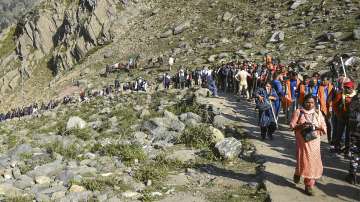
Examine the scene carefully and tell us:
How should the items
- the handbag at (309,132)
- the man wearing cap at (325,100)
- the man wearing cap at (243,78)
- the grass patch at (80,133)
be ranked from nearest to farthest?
the handbag at (309,132) → the man wearing cap at (325,100) → the grass patch at (80,133) → the man wearing cap at (243,78)

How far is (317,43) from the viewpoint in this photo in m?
30.8

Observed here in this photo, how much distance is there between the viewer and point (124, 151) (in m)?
12.4

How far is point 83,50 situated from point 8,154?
43206 millimetres

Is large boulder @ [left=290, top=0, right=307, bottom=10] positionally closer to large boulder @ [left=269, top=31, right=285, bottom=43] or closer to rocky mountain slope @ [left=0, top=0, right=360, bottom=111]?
rocky mountain slope @ [left=0, top=0, right=360, bottom=111]

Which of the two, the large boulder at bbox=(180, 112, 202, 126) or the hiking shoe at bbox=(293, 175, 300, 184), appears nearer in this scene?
the hiking shoe at bbox=(293, 175, 300, 184)

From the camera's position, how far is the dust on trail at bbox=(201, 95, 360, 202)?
8.76 meters

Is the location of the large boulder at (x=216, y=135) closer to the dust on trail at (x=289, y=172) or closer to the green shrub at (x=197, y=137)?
the green shrub at (x=197, y=137)

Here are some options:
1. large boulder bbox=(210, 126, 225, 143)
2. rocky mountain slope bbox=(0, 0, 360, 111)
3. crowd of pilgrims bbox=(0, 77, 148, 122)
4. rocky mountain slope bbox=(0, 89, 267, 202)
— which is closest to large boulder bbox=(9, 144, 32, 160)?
rocky mountain slope bbox=(0, 89, 267, 202)

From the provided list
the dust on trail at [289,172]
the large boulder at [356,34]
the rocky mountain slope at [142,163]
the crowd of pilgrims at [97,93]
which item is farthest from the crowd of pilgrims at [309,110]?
the crowd of pilgrims at [97,93]

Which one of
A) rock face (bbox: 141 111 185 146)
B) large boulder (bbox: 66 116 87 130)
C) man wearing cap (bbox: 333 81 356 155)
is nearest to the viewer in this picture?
man wearing cap (bbox: 333 81 356 155)

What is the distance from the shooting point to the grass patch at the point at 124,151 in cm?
1199

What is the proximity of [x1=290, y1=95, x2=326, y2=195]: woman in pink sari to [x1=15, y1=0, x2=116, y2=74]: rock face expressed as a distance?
4543 cm

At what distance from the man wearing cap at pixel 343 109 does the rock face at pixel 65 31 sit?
43316mm

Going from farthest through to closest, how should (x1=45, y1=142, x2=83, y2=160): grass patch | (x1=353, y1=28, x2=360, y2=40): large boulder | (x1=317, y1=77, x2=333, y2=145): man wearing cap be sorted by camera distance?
(x1=353, y1=28, x2=360, y2=40): large boulder < (x1=45, y1=142, x2=83, y2=160): grass patch < (x1=317, y1=77, x2=333, y2=145): man wearing cap
